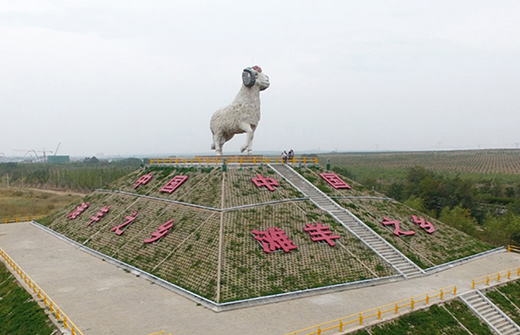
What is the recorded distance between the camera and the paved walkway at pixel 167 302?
39.3 ft

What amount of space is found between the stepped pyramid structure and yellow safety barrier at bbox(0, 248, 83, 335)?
3.62 meters

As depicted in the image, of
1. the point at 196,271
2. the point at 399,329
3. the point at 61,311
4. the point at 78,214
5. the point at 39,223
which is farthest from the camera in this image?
the point at 39,223

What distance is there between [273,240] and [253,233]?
929mm

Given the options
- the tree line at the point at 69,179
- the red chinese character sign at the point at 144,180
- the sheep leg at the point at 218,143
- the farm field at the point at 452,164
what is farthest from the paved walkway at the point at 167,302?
the farm field at the point at 452,164

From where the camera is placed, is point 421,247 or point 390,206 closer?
point 421,247

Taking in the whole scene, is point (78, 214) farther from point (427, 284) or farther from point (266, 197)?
point (427, 284)

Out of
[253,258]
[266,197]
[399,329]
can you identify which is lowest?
[399,329]

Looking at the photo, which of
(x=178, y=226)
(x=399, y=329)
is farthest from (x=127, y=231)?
(x=399, y=329)

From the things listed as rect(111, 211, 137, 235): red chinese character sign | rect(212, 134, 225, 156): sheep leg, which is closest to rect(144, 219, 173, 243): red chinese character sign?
rect(111, 211, 137, 235): red chinese character sign

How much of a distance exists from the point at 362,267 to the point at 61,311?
11239 millimetres

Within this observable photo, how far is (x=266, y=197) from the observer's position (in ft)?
66.6

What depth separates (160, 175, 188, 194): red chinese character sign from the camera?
2246cm

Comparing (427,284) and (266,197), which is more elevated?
(266,197)

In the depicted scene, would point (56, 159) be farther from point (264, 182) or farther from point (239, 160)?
point (264, 182)
